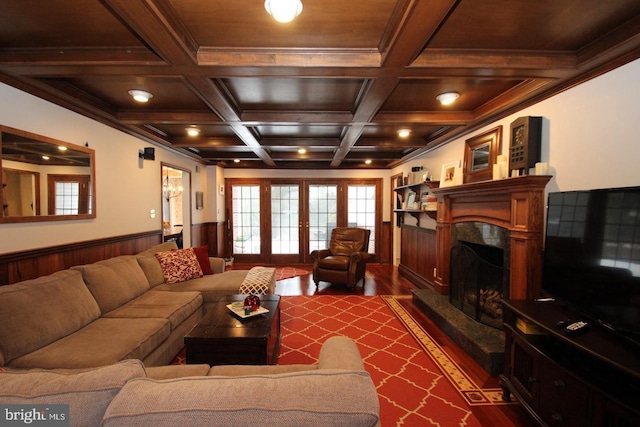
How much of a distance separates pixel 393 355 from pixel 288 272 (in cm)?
351

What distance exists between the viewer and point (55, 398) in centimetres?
81

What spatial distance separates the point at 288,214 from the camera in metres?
6.70

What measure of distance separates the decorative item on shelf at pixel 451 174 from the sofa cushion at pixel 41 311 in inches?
162

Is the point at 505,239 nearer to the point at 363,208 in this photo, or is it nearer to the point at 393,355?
the point at 393,355

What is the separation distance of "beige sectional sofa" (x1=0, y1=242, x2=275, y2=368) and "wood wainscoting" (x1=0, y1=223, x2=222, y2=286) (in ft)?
1.05

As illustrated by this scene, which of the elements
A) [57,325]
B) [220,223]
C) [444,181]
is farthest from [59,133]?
[444,181]

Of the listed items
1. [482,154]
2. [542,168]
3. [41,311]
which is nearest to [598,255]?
[542,168]

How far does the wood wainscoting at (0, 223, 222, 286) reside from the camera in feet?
6.99

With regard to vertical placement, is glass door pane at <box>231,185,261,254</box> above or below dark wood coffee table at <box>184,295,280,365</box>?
above

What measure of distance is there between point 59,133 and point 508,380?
426cm

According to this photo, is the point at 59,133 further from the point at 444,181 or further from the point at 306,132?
the point at 444,181

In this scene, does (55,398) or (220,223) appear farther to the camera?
(220,223)

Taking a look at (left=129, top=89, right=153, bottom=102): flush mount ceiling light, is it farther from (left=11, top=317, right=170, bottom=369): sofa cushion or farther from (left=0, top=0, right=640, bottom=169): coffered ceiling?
(left=11, top=317, right=170, bottom=369): sofa cushion

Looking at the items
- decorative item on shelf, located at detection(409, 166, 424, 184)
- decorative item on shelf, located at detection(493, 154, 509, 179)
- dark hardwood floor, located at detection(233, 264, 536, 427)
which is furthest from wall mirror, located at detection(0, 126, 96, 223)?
decorative item on shelf, located at detection(409, 166, 424, 184)
